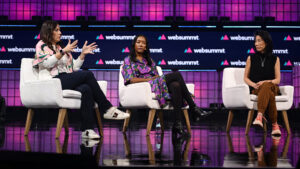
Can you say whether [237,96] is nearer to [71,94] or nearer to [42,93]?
[71,94]

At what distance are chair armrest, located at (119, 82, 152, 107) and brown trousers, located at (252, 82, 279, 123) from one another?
1.23 m

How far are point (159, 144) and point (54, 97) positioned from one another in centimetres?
117

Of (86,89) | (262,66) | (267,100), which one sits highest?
(262,66)

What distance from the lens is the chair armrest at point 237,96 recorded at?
15.4 ft

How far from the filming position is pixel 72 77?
409 centimetres

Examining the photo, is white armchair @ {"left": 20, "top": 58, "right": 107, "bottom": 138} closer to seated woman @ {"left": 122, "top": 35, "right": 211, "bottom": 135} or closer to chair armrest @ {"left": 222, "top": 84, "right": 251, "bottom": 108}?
seated woman @ {"left": 122, "top": 35, "right": 211, "bottom": 135}

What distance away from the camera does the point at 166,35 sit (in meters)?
8.16

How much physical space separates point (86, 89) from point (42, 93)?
457 millimetres

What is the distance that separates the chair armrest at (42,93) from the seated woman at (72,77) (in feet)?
0.42

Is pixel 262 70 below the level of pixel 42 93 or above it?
above

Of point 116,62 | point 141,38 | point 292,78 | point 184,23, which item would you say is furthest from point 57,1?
point 292,78

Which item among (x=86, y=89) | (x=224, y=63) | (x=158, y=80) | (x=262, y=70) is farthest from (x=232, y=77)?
(x=224, y=63)

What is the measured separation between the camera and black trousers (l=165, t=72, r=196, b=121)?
441 cm

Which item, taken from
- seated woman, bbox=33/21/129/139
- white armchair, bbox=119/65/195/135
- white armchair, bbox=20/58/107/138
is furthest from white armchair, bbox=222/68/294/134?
white armchair, bbox=20/58/107/138
